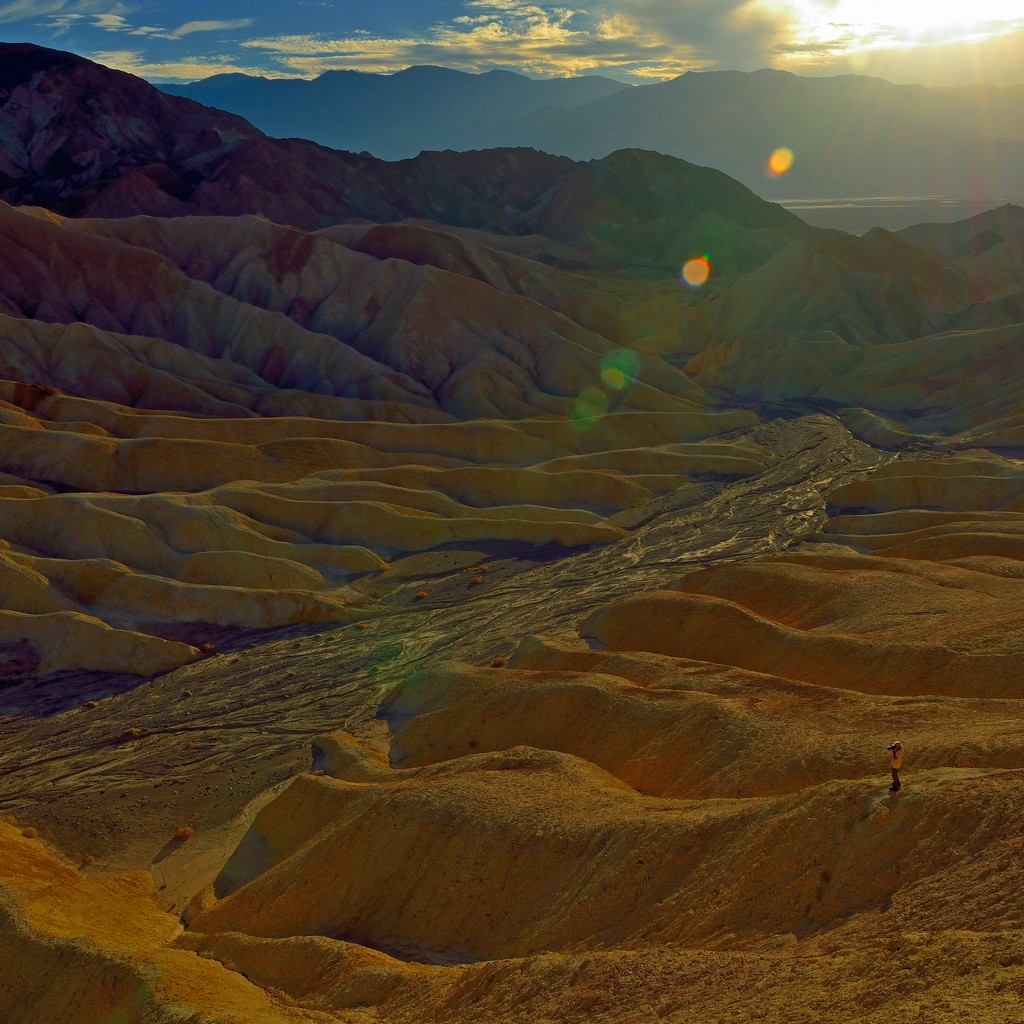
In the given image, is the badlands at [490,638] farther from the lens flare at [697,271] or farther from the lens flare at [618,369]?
the lens flare at [697,271]

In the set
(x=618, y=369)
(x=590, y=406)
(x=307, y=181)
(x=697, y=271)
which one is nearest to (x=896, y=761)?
(x=590, y=406)

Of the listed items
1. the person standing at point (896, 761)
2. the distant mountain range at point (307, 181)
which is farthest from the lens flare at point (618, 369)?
the person standing at point (896, 761)

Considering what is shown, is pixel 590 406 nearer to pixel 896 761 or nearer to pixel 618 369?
pixel 618 369

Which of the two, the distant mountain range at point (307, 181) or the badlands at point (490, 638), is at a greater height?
the distant mountain range at point (307, 181)

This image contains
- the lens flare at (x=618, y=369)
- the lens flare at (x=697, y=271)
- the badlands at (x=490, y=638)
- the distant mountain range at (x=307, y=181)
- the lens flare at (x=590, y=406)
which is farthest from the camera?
the lens flare at (x=697, y=271)

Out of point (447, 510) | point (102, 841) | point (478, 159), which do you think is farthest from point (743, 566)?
point (478, 159)

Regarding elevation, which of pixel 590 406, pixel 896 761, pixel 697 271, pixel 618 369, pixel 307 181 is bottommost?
pixel 590 406

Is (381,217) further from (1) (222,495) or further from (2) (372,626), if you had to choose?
(2) (372,626)
